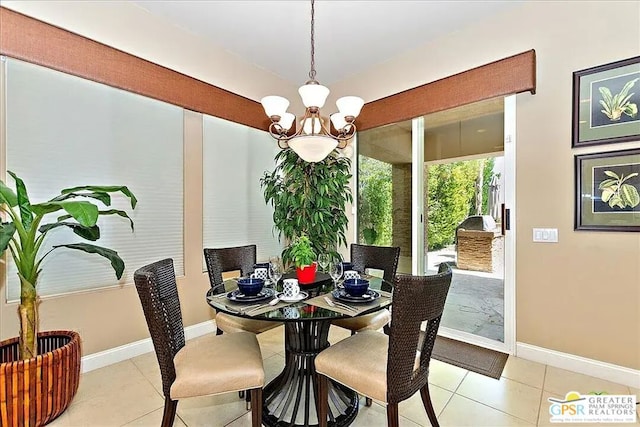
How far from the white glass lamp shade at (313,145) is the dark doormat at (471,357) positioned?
197 cm

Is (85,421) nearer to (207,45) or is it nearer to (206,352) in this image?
(206,352)

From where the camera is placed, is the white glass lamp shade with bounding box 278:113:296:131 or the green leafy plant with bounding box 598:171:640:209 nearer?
the green leafy plant with bounding box 598:171:640:209

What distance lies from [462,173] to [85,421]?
11.8ft

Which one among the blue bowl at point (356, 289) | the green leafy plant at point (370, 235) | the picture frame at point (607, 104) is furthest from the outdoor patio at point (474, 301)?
the blue bowl at point (356, 289)

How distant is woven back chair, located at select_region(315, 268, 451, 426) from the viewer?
138 centimetres

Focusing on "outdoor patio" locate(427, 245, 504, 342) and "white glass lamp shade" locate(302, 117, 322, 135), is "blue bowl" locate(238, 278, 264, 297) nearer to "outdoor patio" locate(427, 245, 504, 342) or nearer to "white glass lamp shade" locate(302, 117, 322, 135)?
"white glass lamp shade" locate(302, 117, 322, 135)

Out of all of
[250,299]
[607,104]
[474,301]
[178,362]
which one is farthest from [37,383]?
[607,104]

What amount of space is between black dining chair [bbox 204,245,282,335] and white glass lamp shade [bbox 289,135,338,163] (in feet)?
3.52

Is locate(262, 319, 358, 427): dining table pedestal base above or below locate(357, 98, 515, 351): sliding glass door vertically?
below

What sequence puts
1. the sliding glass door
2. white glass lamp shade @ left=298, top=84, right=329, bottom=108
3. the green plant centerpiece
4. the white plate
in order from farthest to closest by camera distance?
the green plant centerpiece < the sliding glass door < white glass lamp shade @ left=298, top=84, right=329, bottom=108 < the white plate

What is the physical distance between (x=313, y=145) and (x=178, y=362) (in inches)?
60.7

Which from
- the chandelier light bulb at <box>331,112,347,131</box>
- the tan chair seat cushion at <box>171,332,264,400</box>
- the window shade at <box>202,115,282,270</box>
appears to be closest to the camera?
the tan chair seat cushion at <box>171,332,264,400</box>

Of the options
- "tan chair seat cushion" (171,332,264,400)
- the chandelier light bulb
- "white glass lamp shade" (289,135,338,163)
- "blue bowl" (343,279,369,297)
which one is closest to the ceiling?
the chandelier light bulb

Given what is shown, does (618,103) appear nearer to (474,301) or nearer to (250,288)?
(474,301)
